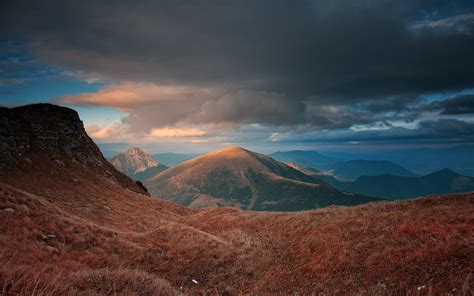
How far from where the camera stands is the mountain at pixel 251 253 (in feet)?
29.7

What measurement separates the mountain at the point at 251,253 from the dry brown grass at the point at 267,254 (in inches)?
2.4

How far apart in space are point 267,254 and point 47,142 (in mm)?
51663

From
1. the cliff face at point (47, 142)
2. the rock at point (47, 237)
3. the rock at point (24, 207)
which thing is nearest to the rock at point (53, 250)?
the rock at point (47, 237)

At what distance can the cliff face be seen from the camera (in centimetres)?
4416

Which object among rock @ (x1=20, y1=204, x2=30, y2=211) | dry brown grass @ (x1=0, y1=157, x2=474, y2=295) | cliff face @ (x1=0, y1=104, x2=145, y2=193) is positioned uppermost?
cliff face @ (x1=0, y1=104, x2=145, y2=193)

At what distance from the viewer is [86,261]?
51.9 ft

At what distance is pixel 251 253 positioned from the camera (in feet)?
67.7

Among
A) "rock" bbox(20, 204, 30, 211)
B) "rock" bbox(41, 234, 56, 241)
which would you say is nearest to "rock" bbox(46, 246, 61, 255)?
"rock" bbox(41, 234, 56, 241)

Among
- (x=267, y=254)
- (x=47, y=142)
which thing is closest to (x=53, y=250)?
(x=267, y=254)

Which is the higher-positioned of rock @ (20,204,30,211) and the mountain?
rock @ (20,204,30,211)

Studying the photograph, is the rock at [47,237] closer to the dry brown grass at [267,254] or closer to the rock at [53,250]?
the dry brown grass at [267,254]

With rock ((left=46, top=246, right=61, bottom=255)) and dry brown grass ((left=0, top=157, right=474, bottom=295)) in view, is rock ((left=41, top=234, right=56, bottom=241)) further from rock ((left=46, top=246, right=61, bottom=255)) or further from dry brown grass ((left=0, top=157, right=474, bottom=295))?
rock ((left=46, top=246, right=61, bottom=255))

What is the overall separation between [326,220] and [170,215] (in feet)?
105

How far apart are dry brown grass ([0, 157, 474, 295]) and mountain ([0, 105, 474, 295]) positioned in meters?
0.06
